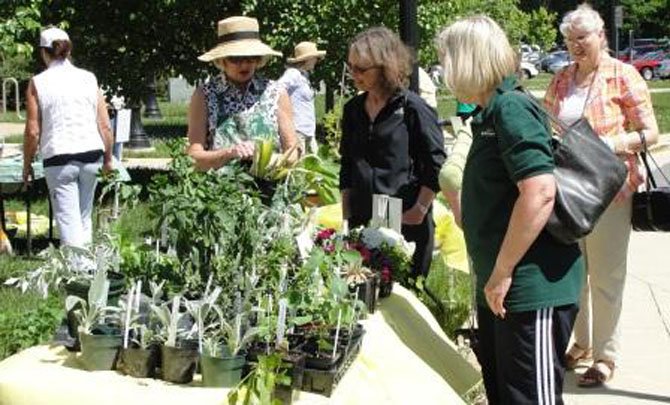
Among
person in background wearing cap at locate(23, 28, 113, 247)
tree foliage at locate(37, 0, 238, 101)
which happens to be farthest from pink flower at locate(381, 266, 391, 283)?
tree foliage at locate(37, 0, 238, 101)

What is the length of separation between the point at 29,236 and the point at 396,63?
16.1ft

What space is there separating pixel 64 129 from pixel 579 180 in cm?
435

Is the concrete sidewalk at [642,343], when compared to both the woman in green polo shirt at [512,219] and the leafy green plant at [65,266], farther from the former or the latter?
the leafy green plant at [65,266]

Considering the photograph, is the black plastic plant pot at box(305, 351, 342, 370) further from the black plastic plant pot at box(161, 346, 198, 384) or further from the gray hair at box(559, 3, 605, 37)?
the gray hair at box(559, 3, 605, 37)

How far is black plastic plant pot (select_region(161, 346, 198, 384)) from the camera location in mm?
3174

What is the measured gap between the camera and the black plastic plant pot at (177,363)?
10.4 feet

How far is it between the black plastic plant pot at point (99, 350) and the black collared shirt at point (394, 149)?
2.01 meters

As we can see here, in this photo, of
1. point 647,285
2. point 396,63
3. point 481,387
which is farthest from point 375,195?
point 647,285

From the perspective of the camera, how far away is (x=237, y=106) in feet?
15.9

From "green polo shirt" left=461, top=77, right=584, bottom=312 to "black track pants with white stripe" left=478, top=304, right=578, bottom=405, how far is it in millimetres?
50

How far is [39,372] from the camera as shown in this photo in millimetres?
3227

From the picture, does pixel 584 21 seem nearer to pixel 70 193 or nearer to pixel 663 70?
pixel 70 193

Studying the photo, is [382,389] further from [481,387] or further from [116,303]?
[481,387]

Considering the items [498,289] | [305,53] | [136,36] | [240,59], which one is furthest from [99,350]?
[136,36]
